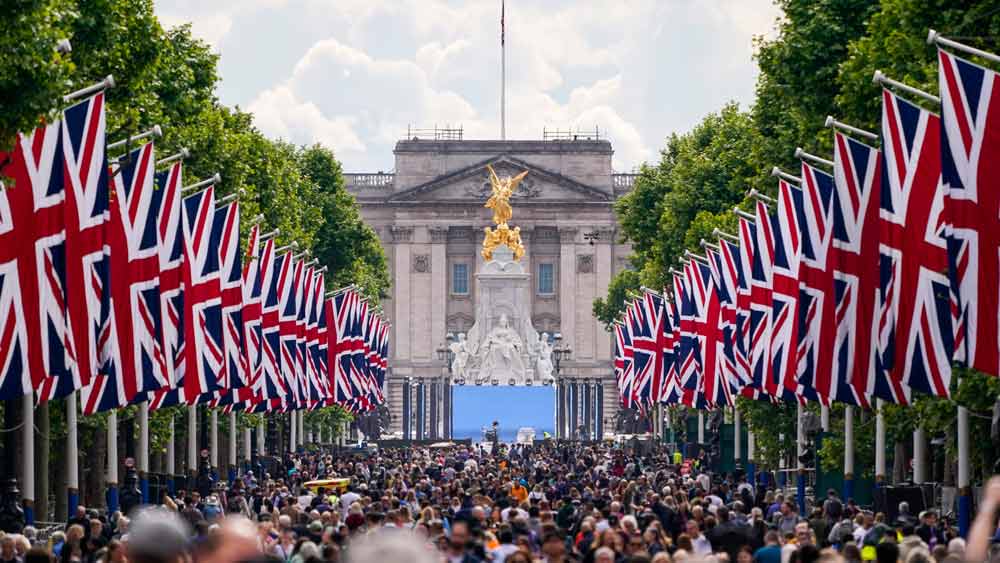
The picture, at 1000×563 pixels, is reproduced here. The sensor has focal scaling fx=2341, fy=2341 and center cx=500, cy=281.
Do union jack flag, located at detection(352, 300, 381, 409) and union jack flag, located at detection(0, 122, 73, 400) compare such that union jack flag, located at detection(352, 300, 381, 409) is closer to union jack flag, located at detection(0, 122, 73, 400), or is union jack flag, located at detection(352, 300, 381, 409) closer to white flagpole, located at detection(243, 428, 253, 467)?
white flagpole, located at detection(243, 428, 253, 467)

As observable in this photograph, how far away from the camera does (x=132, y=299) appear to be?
3625 centimetres

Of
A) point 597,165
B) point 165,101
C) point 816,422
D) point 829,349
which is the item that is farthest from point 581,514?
point 597,165

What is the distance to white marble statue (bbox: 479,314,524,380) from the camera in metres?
137

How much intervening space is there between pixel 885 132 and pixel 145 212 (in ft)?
A: 41.2

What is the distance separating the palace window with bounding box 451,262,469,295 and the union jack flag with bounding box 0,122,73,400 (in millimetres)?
147973

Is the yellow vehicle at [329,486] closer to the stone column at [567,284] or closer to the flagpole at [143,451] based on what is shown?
the flagpole at [143,451]

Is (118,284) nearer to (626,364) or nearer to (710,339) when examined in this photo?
(710,339)

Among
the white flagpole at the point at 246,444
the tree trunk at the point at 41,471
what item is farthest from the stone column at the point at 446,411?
the tree trunk at the point at 41,471

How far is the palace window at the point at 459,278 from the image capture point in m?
179

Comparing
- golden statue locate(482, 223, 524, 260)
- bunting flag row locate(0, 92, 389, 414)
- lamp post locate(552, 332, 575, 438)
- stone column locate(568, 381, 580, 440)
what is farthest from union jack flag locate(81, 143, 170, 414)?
golden statue locate(482, 223, 524, 260)

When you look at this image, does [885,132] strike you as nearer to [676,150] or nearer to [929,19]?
[929,19]

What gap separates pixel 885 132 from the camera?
3077cm

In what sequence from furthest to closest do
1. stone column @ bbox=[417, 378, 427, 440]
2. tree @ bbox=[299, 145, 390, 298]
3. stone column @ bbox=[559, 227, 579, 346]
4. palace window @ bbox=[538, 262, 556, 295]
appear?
palace window @ bbox=[538, 262, 556, 295] → stone column @ bbox=[559, 227, 579, 346] → stone column @ bbox=[417, 378, 427, 440] → tree @ bbox=[299, 145, 390, 298]

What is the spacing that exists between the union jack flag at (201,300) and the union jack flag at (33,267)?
9.69 meters
